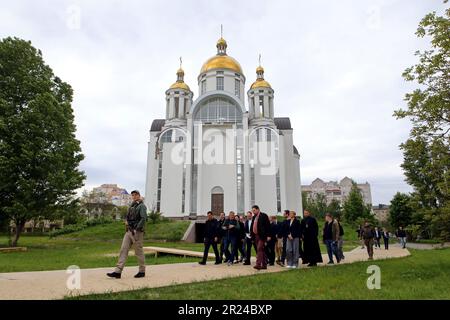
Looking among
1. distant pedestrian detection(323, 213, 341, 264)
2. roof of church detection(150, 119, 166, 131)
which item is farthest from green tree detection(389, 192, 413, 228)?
distant pedestrian detection(323, 213, 341, 264)

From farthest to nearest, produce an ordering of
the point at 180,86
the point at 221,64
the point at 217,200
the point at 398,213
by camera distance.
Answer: the point at 180,86 → the point at 221,64 → the point at 398,213 → the point at 217,200

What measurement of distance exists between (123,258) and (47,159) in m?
13.9

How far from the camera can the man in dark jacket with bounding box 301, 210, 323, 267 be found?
1033 centimetres

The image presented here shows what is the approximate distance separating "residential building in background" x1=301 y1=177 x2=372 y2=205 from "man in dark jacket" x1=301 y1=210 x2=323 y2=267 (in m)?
→ 119

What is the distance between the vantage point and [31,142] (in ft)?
60.0

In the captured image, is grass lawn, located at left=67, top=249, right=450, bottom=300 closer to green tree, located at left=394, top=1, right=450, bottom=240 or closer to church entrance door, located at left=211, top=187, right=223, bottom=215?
green tree, located at left=394, top=1, right=450, bottom=240

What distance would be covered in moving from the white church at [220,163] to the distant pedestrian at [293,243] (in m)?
28.5

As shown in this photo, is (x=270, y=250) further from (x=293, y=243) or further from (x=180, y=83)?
(x=180, y=83)

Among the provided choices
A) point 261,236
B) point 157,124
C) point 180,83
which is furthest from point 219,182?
point 261,236

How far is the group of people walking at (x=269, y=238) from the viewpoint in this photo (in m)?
9.69

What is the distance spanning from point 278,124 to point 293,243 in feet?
127

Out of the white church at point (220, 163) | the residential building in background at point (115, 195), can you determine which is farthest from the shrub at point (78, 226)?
the residential building in background at point (115, 195)
